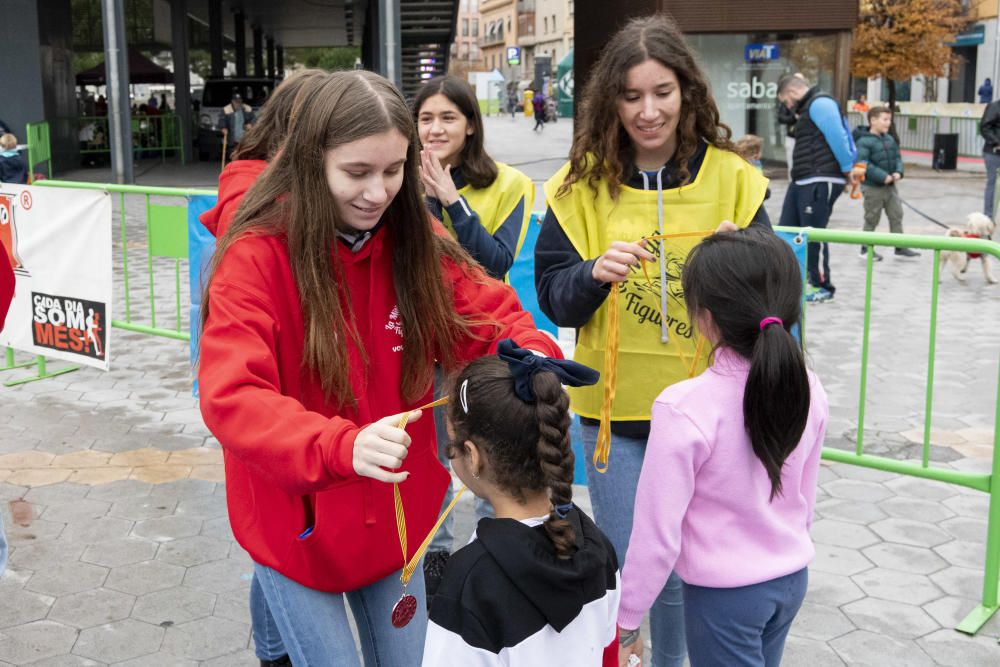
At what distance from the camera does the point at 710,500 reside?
2.44 meters

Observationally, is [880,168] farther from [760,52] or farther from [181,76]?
[181,76]

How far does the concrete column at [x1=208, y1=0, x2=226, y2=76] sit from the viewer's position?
1298 inches

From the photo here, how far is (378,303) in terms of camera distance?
2338mm

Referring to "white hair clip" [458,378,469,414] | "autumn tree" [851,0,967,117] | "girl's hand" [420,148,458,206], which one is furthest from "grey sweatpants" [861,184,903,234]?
"autumn tree" [851,0,967,117]

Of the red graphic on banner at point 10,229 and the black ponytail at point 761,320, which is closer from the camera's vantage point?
the black ponytail at point 761,320

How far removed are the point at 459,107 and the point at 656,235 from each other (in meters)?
1.35

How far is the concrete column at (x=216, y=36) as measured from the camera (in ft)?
108

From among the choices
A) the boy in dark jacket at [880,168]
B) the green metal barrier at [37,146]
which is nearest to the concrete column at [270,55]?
the green metal barrier at [37,146]

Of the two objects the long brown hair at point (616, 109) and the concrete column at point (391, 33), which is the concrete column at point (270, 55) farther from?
the long brown hair at point (616, 109)

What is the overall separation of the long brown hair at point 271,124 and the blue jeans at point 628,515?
3.82 ft

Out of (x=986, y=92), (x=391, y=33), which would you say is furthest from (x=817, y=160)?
(x=986, y=92)

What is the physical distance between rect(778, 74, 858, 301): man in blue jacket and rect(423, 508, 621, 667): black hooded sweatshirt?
838cm

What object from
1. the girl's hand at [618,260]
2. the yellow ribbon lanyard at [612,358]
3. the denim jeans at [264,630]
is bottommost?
the denim jeans at [264,630]

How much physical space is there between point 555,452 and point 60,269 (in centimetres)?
569
